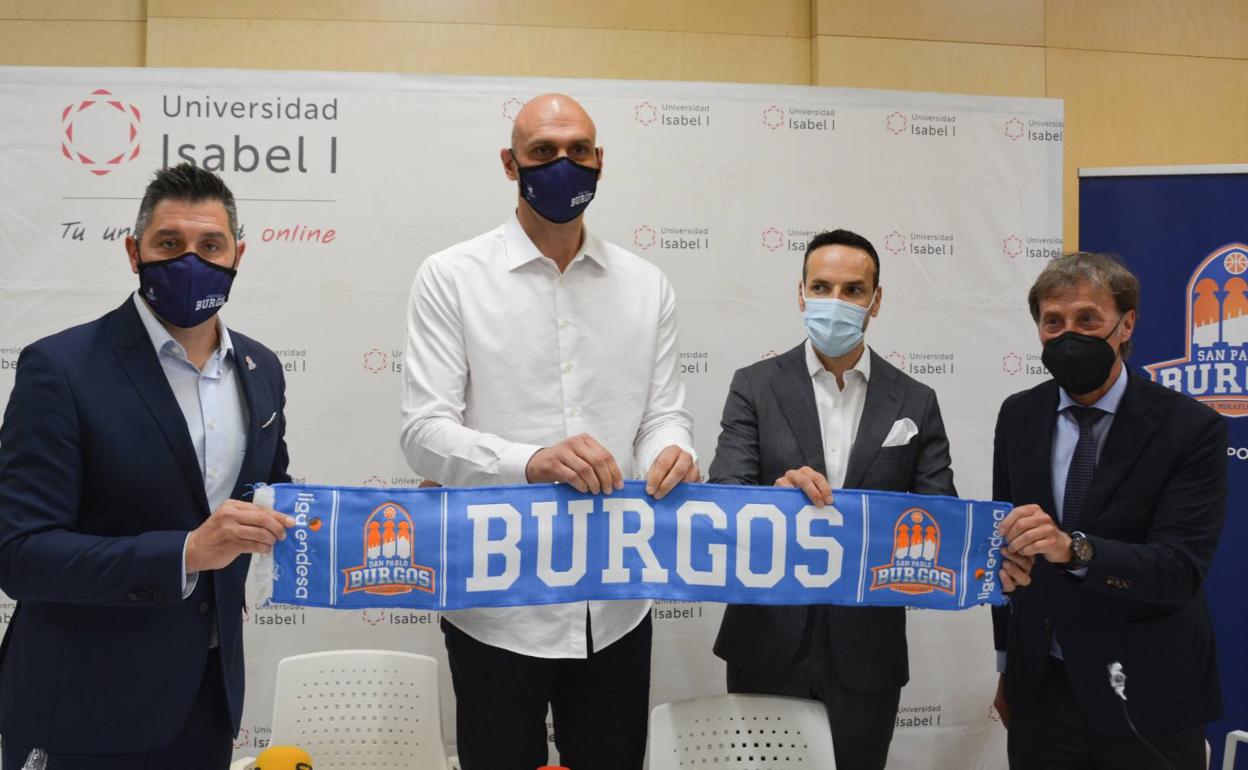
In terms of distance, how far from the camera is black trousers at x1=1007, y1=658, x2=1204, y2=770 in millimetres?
2412

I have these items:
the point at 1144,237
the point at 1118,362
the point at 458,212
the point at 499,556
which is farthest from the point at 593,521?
the point at 1144,237

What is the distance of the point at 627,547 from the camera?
234cm

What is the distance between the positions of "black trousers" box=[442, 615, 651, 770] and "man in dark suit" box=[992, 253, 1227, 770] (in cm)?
98

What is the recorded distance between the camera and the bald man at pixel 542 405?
2.38m

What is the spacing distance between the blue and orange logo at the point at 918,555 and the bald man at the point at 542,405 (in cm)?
53

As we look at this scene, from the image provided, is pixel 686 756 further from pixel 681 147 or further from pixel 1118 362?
pixel 681 147

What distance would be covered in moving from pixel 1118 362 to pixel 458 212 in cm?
249

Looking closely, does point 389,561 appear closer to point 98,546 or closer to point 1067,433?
point 98,546

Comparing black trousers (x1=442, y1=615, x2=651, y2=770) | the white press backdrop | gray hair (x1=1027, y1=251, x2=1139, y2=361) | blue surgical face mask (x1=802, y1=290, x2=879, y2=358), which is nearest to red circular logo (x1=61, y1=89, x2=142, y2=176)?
the white press backdrop

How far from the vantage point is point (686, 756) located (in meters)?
2.54

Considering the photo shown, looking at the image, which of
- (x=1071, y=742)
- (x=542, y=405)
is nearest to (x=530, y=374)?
(x=542, y=405)

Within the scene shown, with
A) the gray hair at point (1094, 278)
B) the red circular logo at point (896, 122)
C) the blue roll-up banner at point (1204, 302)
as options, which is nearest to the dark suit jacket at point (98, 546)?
the gray hair at point (1094, 278)

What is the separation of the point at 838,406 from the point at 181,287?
5.65 feet

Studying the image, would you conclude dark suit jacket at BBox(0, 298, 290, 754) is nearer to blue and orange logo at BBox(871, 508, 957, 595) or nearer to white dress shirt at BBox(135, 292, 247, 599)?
white dress shirt at BBox(135, 292, 247, 599)
